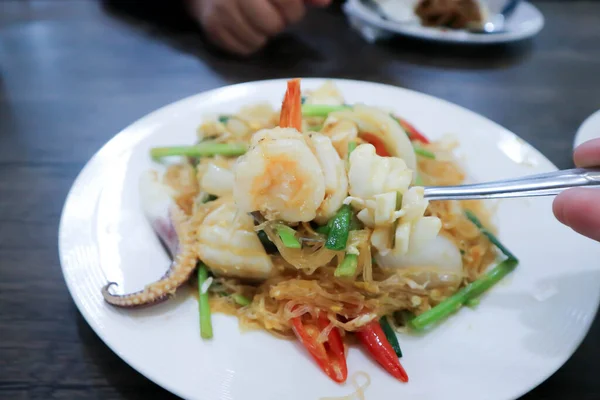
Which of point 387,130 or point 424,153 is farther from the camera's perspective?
point 424,153

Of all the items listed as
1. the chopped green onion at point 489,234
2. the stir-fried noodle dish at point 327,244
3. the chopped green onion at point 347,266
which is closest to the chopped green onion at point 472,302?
the stir-fried noodle dish at point 327,244

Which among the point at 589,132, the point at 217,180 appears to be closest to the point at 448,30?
the point at 589,132

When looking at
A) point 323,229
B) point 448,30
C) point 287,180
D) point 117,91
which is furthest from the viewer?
point 448,30

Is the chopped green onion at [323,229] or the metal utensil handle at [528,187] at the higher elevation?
the metal utensil handle at [528,187]

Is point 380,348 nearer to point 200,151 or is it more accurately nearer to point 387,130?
point 387,130

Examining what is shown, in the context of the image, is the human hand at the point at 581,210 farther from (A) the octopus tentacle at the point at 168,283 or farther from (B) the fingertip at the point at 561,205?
(A) the octopus tentacle at the point at 168,283

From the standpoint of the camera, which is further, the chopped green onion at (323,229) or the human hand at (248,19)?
the human hand at (248,19)

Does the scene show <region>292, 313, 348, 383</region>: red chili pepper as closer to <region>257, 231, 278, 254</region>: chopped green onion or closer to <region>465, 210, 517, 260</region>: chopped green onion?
<region>257, 231, 278, 254</region>: chopped green onion
